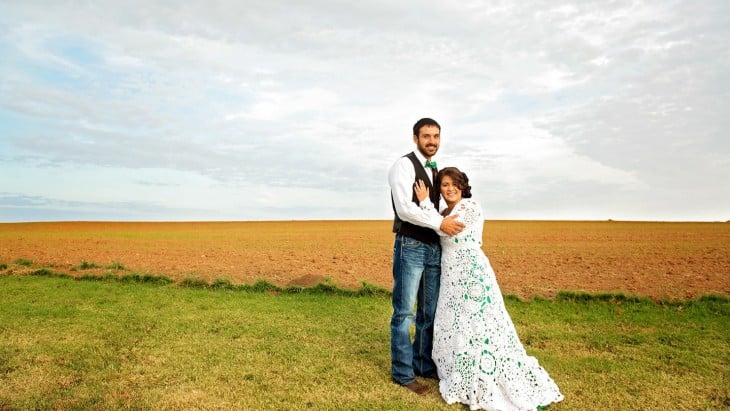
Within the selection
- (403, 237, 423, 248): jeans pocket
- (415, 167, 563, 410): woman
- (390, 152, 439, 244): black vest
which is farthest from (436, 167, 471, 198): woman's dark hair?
(403, 237, 423, 248): jeans pocket

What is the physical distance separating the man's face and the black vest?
0.49 feet

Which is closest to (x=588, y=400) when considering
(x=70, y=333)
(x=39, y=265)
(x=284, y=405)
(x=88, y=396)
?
(x=284, y=405)

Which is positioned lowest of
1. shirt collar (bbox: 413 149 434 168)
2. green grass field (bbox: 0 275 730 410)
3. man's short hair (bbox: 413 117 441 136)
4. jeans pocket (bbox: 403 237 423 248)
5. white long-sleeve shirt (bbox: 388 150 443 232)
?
green grass field (bbox: 0 275 730 410)

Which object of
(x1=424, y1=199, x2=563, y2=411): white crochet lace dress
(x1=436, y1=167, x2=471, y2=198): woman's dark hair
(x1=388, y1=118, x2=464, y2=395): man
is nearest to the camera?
(x1=424, y1=199, x2=563, y2=411): white crochet lace dress

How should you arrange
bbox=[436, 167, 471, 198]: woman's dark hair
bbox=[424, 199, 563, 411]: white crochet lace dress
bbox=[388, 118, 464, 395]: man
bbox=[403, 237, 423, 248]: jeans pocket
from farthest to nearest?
bbox=[403, 237, 423, 248]: jeans pocket → bbox=[436, 167, 471, 198]: woman's dark hair → bbox=[388, 118, 464, 395]: man → bbox=[424, 199, 563, 411]: white crochet lace dress

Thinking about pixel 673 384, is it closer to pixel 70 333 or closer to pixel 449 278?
pixel 449 278

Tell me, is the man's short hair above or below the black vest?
above

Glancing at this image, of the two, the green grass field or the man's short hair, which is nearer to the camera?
the man's short hair

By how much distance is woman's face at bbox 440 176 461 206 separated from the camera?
18.5 feet

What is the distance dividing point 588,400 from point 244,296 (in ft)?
26.7

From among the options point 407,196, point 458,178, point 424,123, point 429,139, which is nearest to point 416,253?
point 407,196

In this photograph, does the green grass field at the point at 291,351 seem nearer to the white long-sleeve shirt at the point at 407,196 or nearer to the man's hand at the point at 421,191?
the white long-sleeve shirt at the point at 407,196

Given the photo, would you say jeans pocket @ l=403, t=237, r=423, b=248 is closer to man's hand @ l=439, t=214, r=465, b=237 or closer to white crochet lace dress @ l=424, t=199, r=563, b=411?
white crochet lace dress @ l=424, t=199, r=563, b=411

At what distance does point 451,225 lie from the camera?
5414 mm
